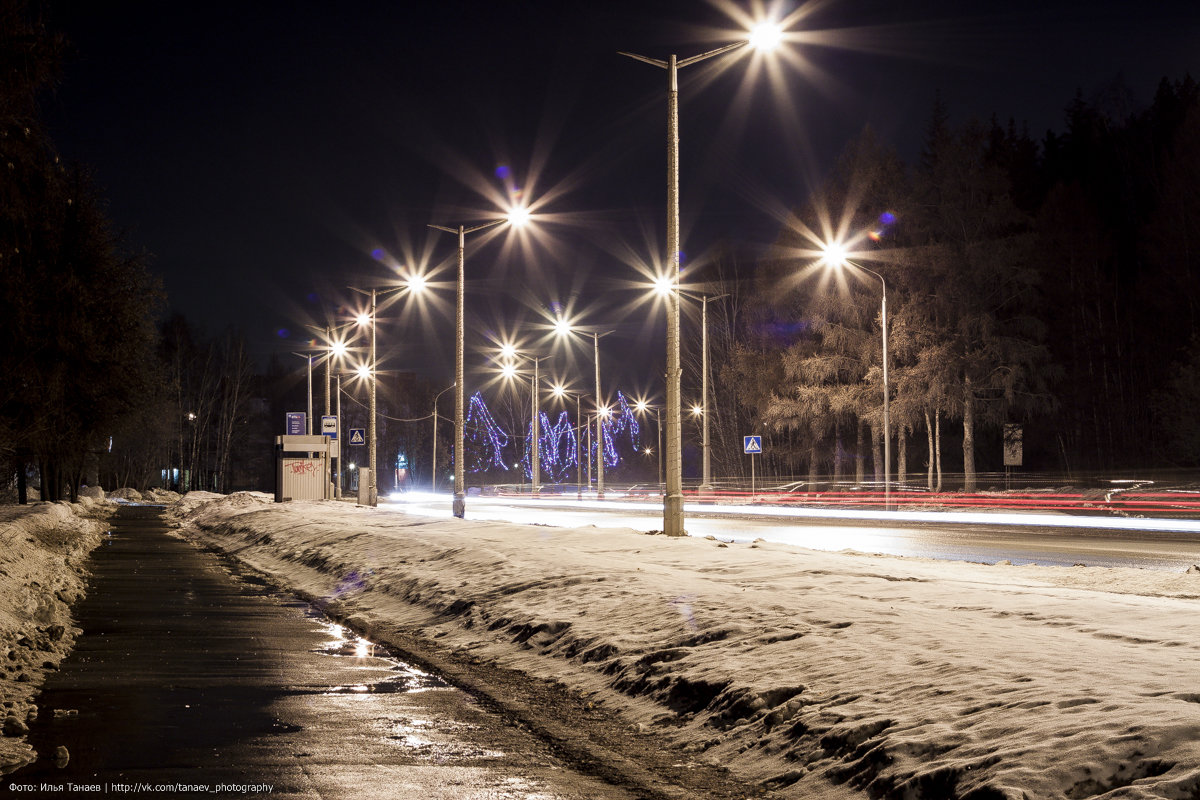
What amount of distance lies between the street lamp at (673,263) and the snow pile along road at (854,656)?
2835mm

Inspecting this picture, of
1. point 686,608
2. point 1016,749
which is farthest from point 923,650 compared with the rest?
point 686,608

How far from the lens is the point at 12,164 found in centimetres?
1672

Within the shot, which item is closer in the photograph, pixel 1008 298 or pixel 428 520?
pixel 428 520

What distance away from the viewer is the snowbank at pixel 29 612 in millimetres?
8086

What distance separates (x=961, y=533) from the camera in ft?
98.8

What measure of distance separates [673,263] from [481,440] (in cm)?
13656

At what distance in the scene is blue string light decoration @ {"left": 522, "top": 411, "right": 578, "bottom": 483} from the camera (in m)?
151

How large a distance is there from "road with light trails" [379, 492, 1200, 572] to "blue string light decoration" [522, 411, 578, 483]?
105031mm

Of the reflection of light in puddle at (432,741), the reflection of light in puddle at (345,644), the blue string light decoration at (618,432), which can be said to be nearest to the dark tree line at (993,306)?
the reflection of light in puddle at (345,644)

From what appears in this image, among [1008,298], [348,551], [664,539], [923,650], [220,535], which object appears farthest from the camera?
[1008,298]

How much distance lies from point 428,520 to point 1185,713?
25.3 meters

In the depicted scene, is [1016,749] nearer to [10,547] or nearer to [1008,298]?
[10,547]

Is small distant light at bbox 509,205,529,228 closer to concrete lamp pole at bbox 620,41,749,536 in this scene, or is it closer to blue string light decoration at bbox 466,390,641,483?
concrete lamp pole at bbox 620,41,749,536

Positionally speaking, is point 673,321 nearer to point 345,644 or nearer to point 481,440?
point 345,644
